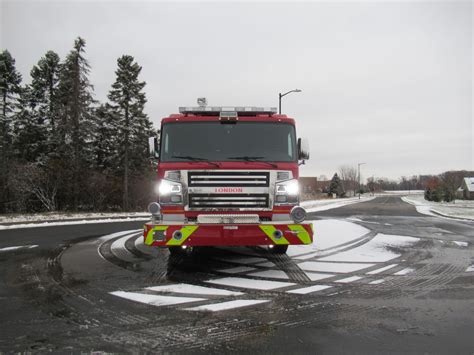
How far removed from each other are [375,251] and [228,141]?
4728mm

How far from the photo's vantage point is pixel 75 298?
15.2 feet

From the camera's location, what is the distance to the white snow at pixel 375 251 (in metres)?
7.30

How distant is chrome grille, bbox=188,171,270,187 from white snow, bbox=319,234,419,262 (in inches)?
105

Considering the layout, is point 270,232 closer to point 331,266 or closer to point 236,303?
point 236,303

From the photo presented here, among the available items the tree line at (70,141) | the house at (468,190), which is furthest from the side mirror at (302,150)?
the house at (468,190)

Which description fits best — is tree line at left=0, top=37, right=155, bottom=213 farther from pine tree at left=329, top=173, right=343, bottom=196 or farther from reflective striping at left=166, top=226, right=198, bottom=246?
pine tree at left=329, top=173, right=343, bottom=196

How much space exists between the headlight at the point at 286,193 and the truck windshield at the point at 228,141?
0.48m

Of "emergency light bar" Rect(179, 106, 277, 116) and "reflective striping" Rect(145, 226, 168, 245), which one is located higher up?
"emergency light bar" Rect(179, 106, 277, 116)

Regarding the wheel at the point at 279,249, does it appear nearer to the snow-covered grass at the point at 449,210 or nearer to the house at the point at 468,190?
the snow-covered grass at the point at 449,210

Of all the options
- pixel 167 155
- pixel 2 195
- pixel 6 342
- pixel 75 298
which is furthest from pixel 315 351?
pixel 2 195

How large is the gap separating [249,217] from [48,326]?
3.15 m

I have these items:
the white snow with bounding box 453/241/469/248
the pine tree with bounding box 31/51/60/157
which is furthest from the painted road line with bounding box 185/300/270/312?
the pine tree with bounding box 31/51/60/157

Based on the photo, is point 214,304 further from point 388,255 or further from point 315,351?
point 388,255

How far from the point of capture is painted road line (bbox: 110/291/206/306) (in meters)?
4.41
